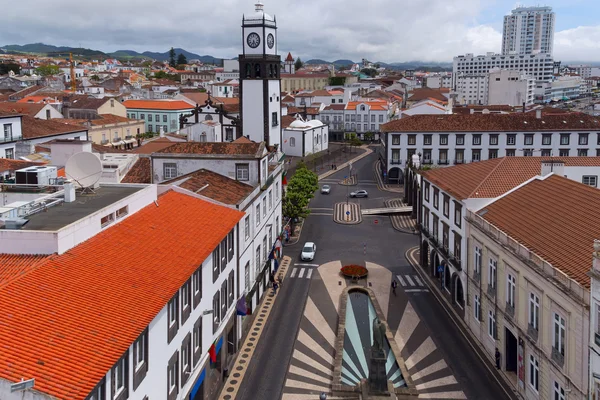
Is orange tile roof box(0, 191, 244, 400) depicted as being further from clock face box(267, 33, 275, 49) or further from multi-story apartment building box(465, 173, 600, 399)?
clock face box(267, 33, 275, 49)

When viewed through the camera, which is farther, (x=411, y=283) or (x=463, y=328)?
(x=411, y=283)

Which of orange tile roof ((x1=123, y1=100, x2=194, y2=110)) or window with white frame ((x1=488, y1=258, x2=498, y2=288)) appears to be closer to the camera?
window with white frame ((x1=488, y1=258, x2=498, y2=288))

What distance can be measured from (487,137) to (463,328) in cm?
5447

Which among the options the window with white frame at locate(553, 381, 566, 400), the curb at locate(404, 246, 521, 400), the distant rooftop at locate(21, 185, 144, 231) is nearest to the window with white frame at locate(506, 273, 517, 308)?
the curb at locate(404, 246, 521, 400)

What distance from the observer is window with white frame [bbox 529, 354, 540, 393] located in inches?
1137

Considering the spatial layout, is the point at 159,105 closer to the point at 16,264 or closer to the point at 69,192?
the point at 69,192

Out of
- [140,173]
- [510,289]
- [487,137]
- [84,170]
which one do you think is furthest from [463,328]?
[487,137]

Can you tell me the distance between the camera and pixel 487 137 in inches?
3447

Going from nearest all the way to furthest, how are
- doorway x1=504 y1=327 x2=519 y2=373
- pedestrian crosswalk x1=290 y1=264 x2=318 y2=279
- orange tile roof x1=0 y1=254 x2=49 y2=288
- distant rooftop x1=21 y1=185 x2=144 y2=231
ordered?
orange tile roof x1=0 y1=254 x2=49 y2=288 → distant rooftop x1=21 y1=185 x2=144 y2=231 → doorway x1=504 y1=327 x2=519 y2=373 → pedestrian crosswalk x1=290 y1=264 x2=318 y2=279

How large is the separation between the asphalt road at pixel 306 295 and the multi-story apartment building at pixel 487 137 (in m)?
14.8

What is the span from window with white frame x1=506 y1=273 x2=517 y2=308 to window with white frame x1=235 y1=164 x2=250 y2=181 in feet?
63.9

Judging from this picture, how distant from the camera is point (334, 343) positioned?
3744 centimetres

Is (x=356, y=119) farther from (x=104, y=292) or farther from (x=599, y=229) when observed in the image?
(x=104, y=292)

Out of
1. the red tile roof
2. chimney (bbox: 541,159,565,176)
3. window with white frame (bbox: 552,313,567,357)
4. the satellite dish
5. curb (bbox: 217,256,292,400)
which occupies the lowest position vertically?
curb (bbox: 217,256,292,400)
